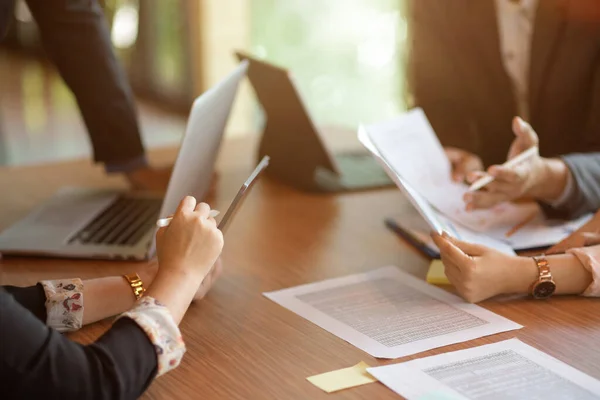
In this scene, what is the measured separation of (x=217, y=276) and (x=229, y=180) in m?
0.59

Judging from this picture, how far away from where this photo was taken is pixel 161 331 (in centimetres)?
84

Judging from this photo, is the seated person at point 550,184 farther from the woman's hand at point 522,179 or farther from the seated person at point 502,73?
the seated person at point 502,73

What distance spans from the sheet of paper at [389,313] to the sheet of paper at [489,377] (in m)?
0.04

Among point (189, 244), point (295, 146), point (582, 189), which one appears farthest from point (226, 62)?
point (189, 244)

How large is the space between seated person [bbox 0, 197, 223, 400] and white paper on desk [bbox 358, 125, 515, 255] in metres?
0.31

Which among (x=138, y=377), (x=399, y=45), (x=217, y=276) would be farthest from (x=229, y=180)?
(x=399, y=45)

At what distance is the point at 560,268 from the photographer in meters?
1.13

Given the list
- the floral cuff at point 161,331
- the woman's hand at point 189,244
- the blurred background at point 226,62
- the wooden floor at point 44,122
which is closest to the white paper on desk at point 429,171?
the woman's hand at point 189,244

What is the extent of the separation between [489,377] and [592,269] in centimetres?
31

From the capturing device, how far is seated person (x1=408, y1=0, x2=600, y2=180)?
1577 mm

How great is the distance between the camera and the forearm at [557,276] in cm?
112

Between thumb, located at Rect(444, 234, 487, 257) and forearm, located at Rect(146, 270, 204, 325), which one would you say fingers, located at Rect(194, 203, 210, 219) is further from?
thumb, located at Rect(444, 234, 487, 257)

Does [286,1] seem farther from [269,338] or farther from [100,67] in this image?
[269,338]

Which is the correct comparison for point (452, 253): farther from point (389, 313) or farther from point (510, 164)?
point (510, 164)
